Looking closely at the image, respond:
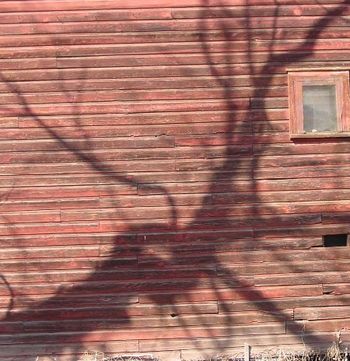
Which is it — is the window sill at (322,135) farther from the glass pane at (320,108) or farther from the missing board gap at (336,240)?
the missing board gap at (336,240)

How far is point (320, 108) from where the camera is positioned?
18.8 ft

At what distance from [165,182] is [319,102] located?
5.85 ft

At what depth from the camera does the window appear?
5691mm

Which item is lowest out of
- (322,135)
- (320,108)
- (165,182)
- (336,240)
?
(336,240)

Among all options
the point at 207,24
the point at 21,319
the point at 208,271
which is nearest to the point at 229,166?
the point at 208,271

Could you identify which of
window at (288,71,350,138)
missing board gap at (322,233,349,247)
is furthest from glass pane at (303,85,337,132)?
missing board gap at (322,233,349,247)

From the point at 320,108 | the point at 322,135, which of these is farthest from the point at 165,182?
the point at 320,108

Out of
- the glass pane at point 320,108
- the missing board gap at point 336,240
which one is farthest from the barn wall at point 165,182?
the glass pane at point 320,108

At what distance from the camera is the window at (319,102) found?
18.7 ft

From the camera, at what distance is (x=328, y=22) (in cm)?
578

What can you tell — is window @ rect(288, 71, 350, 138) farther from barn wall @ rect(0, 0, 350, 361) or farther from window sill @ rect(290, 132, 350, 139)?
barn wall @ rect(0, 0, 350, 361)

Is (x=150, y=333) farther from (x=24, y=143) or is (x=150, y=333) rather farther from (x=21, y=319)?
(x=24, y=143)

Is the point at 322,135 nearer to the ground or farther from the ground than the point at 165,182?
farther from the ground

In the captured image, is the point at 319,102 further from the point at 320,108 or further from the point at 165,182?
the point at 165,182
